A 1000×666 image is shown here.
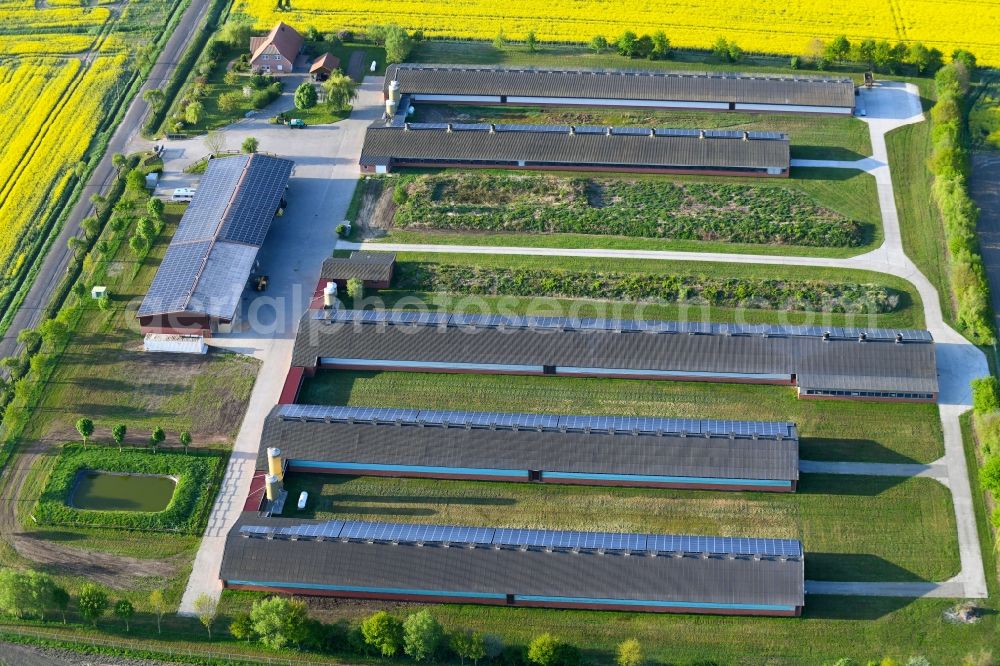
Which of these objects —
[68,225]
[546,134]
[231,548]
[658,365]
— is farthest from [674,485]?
[68,225]

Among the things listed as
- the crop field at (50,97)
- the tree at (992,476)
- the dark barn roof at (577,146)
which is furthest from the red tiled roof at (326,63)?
the tree at (992,476)

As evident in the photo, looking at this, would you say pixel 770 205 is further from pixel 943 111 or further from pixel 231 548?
pixel 231 548

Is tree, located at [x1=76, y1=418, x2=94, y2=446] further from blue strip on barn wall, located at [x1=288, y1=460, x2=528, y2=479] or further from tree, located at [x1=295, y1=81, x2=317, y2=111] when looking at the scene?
tree, located at [x1=295, y1=81, x2=317, y2=111]

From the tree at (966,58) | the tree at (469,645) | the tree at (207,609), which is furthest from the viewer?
the tree at (966,58)

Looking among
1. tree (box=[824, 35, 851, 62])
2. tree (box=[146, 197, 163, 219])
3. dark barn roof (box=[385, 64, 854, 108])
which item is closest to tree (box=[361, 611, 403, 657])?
→ tree (box=[146, 197, 163, 219])

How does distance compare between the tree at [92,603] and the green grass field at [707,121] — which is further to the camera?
the green grass field at [707,121]

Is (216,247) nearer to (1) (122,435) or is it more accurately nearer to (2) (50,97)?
(1) (122,435)

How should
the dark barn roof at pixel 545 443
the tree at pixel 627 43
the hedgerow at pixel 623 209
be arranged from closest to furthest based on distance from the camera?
the dark barn roof at pixel 545 443 → the hedgerow at pixel 623 209 → the tree at pixel 627 43

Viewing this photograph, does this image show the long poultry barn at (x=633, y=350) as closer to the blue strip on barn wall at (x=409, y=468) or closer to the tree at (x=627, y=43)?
the blue strip on barn wall at (x=409, y=468)
